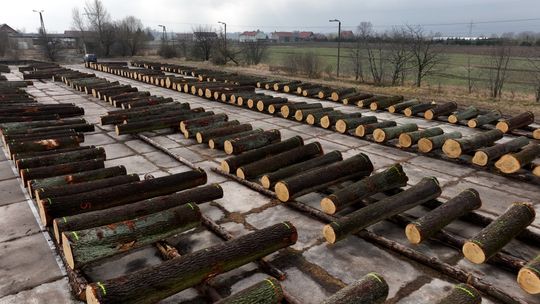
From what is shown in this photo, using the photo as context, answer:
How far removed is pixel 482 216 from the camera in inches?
257

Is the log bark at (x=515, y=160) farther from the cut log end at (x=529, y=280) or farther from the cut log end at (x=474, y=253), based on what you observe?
the cut log end at (x=529, y=280)

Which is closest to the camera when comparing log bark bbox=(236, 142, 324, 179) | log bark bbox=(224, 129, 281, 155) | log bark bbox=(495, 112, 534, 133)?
log bark bbox=(236, 142, 324, 179)

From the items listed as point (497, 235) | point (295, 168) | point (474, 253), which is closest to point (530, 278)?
point (474, 253)

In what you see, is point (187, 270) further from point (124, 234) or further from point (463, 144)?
point (463, 144)

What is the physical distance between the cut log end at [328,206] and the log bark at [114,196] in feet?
9.07

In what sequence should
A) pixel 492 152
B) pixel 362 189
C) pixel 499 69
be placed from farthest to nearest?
pixel 499 69 → pixel 492 152 → pixel 362 189

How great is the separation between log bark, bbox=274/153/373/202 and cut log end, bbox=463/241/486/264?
2.97 meters

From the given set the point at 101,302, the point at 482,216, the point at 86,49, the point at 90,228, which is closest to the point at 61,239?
the point at 90,228

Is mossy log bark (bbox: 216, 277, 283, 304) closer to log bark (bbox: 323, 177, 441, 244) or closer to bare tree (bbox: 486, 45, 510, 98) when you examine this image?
log bark (bbox: 323, 177, 441, 244)

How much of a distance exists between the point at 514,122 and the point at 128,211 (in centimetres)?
1233

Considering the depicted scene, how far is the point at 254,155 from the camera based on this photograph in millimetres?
9312

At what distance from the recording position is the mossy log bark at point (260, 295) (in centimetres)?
421

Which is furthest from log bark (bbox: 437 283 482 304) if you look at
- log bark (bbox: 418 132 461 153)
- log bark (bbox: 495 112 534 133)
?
log bark (bbox: 495 112 534 133)

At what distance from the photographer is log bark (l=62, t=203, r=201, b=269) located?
4996 mm
